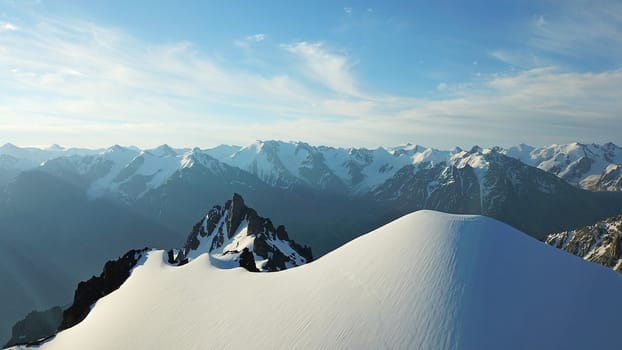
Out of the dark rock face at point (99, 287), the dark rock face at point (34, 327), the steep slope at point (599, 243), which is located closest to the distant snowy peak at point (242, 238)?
the dark rock face at point (99, 287)

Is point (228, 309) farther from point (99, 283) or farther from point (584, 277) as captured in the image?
point (99, 283)

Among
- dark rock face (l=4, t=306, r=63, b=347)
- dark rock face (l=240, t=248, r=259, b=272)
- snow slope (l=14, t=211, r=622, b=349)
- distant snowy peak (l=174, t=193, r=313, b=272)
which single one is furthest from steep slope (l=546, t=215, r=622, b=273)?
dark rock face (l=4, t=306, r=63, b=347)

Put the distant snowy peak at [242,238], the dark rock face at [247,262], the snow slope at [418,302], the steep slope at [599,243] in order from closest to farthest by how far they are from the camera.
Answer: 1. the snow slope at [418,302]
2. the dark rock face at [247,262]
3. the distant snowy peak at [242,238]
4. the steep slope at [599,243]

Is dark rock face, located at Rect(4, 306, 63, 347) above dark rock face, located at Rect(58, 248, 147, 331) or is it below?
below

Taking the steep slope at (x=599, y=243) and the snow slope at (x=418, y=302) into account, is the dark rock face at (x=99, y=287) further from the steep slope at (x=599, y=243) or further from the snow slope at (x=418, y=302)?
the steep slope at (x=599, y=243)

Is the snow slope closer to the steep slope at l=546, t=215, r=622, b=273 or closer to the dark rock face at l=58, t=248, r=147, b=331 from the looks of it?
the dark rock face at l=58, t=248, r=147, b=331

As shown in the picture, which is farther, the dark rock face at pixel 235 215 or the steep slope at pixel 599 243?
the steep slope at pixel 599 243
